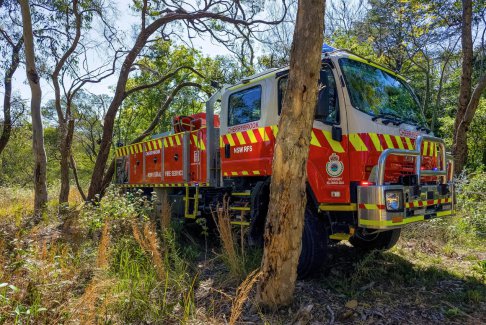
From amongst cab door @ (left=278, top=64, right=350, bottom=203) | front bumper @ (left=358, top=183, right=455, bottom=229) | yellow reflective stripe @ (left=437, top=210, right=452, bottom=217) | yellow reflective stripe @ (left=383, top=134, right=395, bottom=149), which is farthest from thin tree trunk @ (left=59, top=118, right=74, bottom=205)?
yellow reflective stripe @ (left=437, top=210, right=452, bottom=217)

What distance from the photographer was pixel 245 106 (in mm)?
5887

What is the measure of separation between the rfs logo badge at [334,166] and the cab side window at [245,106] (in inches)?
56.6

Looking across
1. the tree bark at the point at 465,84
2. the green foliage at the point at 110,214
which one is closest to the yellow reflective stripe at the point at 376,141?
the green foliage at the point at 110,214

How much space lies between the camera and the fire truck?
4.22 m

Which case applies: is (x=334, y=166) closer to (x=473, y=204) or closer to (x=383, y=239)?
(x=383, y=239)

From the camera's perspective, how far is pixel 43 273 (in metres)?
3.76

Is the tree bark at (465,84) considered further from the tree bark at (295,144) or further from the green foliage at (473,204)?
the tree bark at (295,144)

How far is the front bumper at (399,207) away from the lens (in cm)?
395

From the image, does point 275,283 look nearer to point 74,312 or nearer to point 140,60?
point 74,312

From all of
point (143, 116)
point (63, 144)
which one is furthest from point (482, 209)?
point (143, 116)

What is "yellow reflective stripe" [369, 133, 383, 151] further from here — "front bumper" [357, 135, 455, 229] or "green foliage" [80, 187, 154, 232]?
"green foliage" [80, 187, 154, 232]

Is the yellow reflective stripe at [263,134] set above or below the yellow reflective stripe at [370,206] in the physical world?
above

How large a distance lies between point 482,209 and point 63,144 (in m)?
9.77

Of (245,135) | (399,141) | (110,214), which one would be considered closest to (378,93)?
(399,141)
